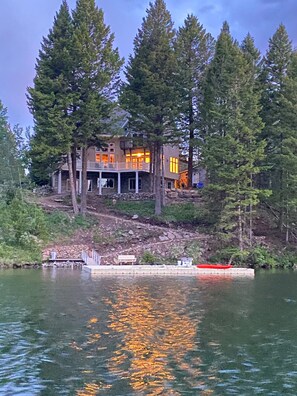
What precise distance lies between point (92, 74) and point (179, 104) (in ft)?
25.2

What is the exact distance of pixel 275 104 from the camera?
4069cm

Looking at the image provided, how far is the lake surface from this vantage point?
9070 millimetres

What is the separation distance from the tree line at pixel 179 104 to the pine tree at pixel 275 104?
82mm

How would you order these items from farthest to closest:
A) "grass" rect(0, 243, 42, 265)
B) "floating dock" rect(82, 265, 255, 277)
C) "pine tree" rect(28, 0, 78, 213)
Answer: "pine tree" rect(28, 0, 78, 213) → "grass" rect(0, 243, 42, 265) → "floating dock" rect(82, 265, 255, 277)

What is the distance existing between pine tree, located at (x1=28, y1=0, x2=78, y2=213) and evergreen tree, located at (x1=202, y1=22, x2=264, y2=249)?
36.2 feet

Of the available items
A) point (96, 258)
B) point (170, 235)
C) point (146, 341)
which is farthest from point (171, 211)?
point (146, 341)

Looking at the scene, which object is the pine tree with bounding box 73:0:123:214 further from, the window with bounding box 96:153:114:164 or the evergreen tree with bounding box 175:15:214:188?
the window with bounding box 96:153:114:164

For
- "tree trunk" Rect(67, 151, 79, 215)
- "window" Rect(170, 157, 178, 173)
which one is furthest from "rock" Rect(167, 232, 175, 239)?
"window" Rect(170, 157, 178, 173)

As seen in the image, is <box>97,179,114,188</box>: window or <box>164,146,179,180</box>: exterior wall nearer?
<box>97,179,114,188</box>: window

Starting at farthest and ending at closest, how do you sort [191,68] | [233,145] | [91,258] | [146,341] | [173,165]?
[173,165] → [191,68] → [233,145] → [91,258] → [146,341]

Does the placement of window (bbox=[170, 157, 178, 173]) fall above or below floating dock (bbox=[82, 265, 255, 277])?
above

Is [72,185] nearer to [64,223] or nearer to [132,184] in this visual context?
[64,223]

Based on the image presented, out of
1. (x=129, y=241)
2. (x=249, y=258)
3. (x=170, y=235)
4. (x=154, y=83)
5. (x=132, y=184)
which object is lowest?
(x=249, y=258)

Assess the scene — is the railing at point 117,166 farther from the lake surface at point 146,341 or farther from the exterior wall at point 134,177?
the lake surface at point 146,341
